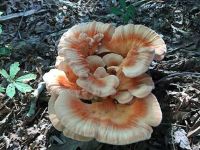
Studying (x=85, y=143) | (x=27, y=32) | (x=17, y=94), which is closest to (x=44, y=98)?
(x=17, y=94)

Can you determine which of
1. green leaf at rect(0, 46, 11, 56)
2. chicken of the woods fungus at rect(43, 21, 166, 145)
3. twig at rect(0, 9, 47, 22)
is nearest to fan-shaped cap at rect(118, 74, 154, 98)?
chicken of the woods fungus at rect(43, 21, 166, 145)

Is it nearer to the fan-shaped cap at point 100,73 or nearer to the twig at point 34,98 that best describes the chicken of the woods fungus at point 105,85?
the fan-shaped cap at point 100,73

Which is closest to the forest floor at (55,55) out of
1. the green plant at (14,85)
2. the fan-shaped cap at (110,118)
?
the green plant at (14,85)

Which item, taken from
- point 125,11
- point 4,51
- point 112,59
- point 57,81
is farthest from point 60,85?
point 125,11

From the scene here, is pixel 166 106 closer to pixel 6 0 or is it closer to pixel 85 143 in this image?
pixel 85 143

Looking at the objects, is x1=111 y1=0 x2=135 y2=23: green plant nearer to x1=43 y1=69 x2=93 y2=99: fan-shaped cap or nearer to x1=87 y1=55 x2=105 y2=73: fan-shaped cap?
x1=87 y1=55 x2=105 y2=73: fan-shaped cap

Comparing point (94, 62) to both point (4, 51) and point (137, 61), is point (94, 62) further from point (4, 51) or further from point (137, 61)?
point (4, 51)
